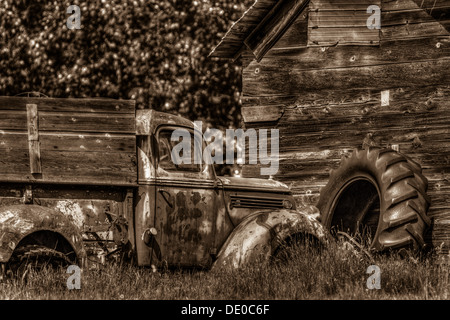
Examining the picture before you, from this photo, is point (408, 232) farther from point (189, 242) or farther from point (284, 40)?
point (284, 40)

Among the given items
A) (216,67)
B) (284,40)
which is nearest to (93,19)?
(216,67)

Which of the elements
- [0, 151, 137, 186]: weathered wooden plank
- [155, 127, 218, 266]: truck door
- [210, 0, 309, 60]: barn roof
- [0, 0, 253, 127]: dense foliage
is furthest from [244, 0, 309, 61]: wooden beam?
[0, 0, 253, 127]: dense foliage

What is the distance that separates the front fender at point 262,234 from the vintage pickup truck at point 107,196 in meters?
0.01

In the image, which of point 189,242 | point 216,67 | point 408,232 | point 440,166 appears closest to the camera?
point 189,242

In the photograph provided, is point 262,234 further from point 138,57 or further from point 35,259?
point 138,57

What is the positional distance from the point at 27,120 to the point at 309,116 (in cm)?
540

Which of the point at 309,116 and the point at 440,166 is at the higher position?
the point at 309,116

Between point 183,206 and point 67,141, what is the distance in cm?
155

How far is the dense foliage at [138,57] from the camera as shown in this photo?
17.9 meters

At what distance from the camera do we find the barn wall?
10828 millimetres

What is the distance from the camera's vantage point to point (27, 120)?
761cm

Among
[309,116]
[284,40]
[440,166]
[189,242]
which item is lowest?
[189,242]

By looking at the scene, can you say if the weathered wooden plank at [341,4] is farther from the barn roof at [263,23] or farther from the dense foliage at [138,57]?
the dense foliage at [138,57]
